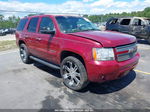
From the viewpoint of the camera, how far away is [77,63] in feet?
11.1

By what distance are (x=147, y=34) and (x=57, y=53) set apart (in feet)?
28.2

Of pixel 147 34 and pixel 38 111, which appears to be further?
pixel 147 34

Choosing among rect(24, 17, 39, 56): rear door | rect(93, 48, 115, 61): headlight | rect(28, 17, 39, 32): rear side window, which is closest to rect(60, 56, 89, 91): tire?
rect(93, 48, 115, 61): headlight

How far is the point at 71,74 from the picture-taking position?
3.77 meters

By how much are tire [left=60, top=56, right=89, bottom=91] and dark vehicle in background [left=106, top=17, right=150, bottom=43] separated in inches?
335

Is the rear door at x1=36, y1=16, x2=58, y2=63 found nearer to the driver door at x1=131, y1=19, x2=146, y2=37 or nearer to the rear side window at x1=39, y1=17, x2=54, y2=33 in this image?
the rear side window at x1=39, y1=17, x2=54, y2=33

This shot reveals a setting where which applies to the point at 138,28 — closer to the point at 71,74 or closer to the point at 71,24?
the point at 71,24

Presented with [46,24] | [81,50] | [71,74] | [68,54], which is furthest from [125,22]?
[81,50]

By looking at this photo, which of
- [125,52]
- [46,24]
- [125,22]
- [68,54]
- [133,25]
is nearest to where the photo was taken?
[125,52]

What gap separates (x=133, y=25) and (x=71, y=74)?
9123 mm

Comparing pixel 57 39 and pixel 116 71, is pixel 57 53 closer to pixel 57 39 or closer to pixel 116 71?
pixel 57 39

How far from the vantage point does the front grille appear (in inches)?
124

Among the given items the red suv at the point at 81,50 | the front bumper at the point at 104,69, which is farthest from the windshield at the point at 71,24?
the front bumper at the point at 104,69

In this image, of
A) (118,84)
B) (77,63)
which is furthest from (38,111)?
(118,84)
